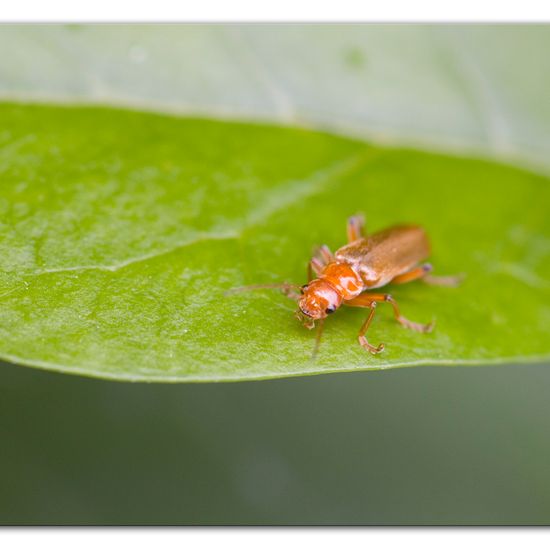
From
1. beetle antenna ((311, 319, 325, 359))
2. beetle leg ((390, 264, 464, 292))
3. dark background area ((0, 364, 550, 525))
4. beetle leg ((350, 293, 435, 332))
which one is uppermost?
beetle leg ((390, 264, 464, 292))

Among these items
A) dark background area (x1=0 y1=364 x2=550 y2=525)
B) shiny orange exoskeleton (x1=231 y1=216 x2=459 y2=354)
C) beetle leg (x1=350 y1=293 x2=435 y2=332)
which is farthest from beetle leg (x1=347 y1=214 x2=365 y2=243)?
dark background area (x1=0 y1=364 x2=550 y2=525)

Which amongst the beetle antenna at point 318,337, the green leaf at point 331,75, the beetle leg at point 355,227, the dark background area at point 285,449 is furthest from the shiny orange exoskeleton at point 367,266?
the dark background area at point 285,449

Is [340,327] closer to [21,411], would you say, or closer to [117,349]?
[117,349]

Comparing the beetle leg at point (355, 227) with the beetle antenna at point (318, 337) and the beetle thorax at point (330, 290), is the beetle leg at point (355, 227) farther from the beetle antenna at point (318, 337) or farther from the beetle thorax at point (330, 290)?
the beetle antenna at point (318, 337)

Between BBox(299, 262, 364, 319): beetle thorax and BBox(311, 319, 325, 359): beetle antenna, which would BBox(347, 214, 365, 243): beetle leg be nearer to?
BBox(299, 262, 364, 319): beetle thorax

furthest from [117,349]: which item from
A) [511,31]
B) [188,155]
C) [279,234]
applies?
[511,31]

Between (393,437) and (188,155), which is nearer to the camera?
(188,155)
